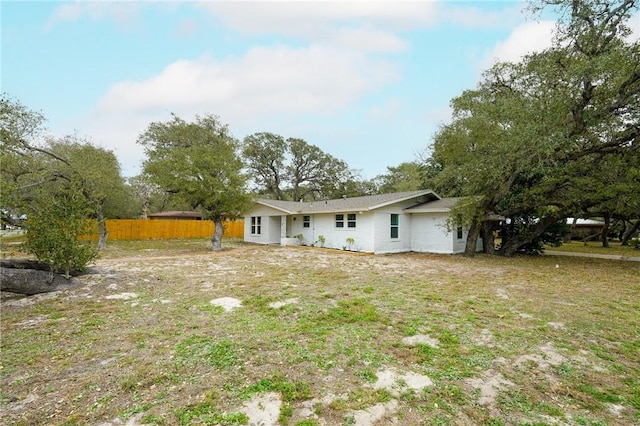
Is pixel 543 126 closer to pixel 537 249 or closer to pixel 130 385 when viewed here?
pixel 537 249

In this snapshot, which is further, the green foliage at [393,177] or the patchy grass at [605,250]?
the green foliage at [393,177]

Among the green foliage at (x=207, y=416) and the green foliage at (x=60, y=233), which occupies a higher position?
the green foliage at (x=60, y=233)

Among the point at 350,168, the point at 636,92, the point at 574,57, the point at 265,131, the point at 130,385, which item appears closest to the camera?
the point at 130,385

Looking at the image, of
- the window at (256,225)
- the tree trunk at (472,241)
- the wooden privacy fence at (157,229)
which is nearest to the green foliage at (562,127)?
the tree trunk at (472,241)

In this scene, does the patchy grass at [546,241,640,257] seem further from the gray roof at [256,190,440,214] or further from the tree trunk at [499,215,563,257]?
the gray roof at [256,190,440,214]

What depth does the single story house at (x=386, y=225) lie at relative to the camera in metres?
15.4

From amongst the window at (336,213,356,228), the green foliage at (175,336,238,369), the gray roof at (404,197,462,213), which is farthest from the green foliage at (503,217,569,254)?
the green foliage at (175,336,238,369)

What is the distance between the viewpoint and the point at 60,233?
6902 millimetres

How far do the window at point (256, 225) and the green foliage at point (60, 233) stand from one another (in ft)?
44.1

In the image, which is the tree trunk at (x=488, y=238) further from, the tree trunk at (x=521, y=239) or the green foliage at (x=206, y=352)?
the green foliage at (x=206, y=352)

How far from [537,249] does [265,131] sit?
25.4 m

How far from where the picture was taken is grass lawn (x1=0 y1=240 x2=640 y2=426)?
2783mm

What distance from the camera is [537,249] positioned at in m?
16.4

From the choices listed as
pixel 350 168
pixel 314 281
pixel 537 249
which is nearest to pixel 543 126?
pixel 314 281
